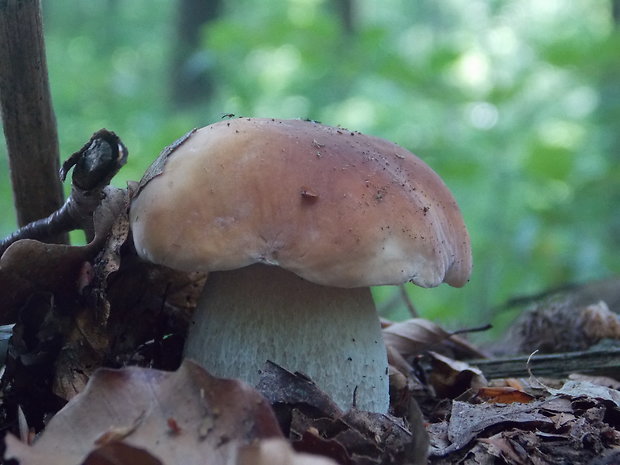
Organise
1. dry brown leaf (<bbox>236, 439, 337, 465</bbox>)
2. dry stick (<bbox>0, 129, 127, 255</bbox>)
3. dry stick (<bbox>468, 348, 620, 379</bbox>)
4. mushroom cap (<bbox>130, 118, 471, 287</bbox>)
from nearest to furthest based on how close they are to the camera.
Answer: dry brown leaf (<bbox>236, 439, 337, 465</bbox>), mushroom cap (<bbox>130, 118, 471, 287</bbox>), dry stick (<bbox>0, 129, 127, 255</bbox>), dry stick (<bbox>468, 348, 620, 379</bbox>)

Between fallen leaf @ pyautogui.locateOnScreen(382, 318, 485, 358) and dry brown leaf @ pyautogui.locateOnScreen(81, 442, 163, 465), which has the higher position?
dry brown leaf @ pyautogui.locateOnScreen(81, 442, 163, 465)

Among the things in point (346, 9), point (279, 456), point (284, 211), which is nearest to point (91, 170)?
point (284, 211)

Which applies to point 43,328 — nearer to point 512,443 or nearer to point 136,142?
point 512,443

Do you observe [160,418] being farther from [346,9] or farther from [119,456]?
[346,9]

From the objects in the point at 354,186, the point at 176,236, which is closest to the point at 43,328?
the point at 176,236

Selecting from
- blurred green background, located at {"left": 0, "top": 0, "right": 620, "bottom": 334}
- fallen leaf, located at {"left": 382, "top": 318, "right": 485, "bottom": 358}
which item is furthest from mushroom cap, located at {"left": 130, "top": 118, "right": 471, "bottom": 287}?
blurred green background, located at {"left": 0, "top": 0, "right": 620, "bottom": 334}

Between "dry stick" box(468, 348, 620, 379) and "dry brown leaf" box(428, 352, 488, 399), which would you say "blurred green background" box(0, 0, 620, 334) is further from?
"dry brown leaf" box(428, 352, 488, 399)
